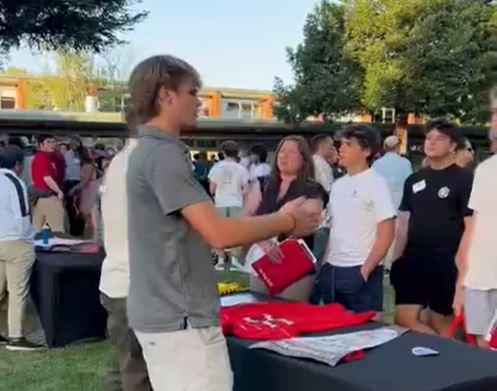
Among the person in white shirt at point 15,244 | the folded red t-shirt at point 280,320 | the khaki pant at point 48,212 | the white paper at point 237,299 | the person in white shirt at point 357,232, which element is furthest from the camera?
the khaki pant at point 48,212

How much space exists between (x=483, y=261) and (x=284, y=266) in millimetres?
958

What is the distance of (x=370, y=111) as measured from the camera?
28656 mm

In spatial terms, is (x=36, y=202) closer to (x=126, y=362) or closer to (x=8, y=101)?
(x=126, y=362)

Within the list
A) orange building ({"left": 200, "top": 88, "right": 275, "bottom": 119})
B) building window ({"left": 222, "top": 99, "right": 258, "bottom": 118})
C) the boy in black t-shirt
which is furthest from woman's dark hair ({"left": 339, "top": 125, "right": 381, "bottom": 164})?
building window ({"left": 222, "top": 99, "right": 258, "bottom": 118})

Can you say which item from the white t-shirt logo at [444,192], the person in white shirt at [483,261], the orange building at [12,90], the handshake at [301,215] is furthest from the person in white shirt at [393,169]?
the orange building at [12,90]

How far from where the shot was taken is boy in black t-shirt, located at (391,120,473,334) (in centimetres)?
458

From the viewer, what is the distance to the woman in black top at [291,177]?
4531 millimetres

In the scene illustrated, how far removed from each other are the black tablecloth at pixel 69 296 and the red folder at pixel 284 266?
2.26 m

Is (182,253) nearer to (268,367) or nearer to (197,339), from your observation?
(197,339)

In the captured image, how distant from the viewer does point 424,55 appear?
27.4 m

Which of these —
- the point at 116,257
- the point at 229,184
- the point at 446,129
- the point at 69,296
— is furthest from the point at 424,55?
the point at 116,257

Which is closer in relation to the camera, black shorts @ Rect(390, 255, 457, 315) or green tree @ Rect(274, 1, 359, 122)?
black shorts @ Rect(390, 255, 457, 315)

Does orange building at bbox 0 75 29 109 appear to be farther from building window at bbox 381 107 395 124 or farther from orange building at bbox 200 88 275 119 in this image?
building window at bbox 381 107 395 124

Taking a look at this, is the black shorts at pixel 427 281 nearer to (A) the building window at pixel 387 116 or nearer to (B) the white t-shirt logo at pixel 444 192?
(B) the white t-shirt logo at pixel 444 192
